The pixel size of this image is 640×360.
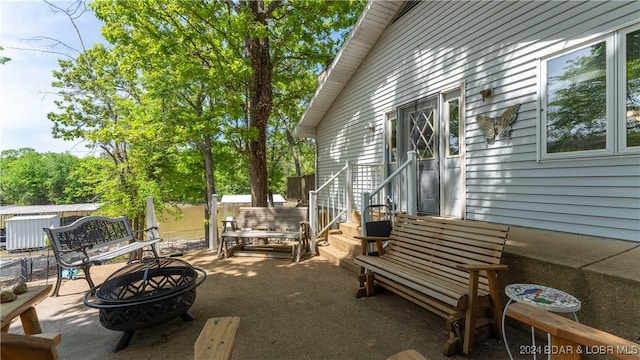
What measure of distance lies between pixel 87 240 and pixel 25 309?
218cm

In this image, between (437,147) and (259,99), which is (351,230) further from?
(259,99)

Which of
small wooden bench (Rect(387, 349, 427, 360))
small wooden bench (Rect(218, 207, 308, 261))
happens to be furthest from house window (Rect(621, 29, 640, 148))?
small wooden bench (Rect(218, 207, 308, 261))

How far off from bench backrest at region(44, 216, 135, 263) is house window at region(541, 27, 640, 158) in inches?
250

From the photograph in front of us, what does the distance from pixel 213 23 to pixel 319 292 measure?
6523mm

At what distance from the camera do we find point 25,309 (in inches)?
81.1

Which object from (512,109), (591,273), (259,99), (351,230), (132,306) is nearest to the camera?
(591,273)

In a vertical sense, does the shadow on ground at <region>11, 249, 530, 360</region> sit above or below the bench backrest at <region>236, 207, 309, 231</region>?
below

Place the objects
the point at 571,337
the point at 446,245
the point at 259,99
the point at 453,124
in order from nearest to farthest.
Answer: the point at 571,337, the point at 446,245, the point at 453,124, the point at 259,99

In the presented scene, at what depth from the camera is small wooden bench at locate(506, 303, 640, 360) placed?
3.54ft

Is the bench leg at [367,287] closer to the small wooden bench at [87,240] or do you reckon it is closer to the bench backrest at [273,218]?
the bench backrest at [273,218]

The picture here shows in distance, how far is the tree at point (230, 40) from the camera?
20.8 feet

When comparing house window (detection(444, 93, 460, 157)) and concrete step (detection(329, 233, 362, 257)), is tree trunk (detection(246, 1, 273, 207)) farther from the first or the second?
house window (detection(444, 93, 460, 157))

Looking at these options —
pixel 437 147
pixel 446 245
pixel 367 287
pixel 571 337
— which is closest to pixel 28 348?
pixel 571 337

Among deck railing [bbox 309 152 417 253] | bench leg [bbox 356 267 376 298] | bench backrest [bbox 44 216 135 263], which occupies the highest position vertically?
deck railing [bbox 309 152 417 253]
